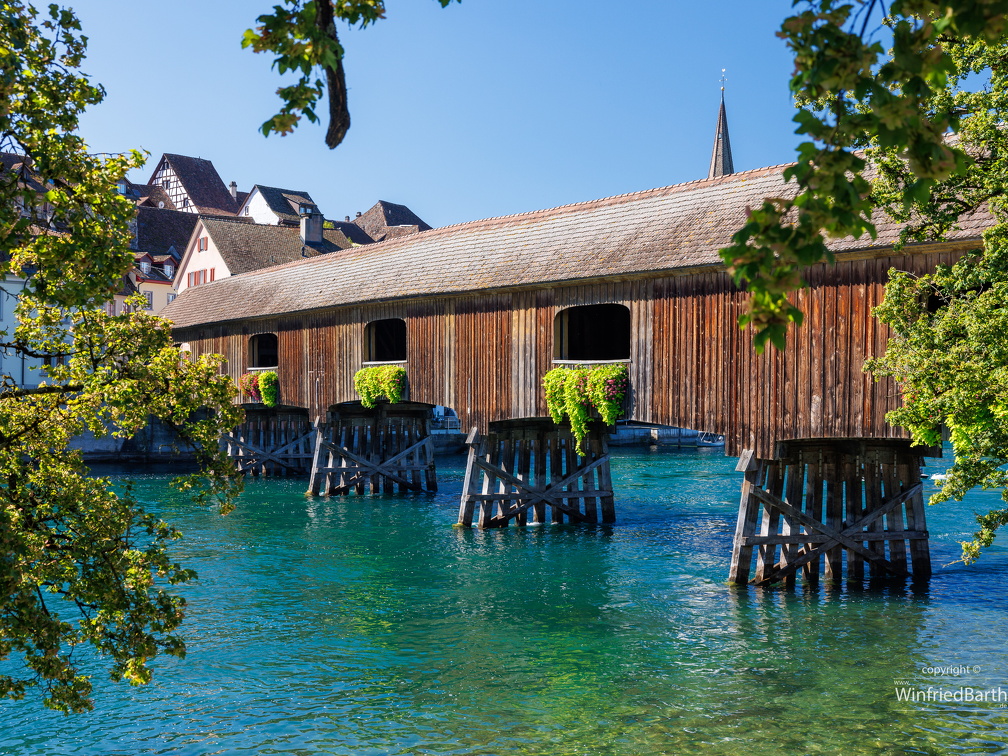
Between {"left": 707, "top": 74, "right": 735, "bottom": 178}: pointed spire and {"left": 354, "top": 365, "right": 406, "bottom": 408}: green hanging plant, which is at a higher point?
{"left": 707, "top": 74, "right": 735, "bottom": 178}: pointed spire

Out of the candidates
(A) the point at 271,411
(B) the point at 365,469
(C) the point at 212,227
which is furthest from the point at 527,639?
(C) the point at 212,227

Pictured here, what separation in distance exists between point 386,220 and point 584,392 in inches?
1968

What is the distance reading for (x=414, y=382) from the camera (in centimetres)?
2053

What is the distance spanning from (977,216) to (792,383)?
3.08 metres

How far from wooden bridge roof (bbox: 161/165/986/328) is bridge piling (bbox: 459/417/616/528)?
3251 mm

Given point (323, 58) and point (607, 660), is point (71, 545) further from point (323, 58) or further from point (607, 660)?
point (607, 660)

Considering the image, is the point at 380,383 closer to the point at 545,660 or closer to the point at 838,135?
the point at 545,660

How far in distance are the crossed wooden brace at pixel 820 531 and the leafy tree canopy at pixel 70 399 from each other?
9025 mm

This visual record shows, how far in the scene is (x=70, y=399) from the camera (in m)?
6.58

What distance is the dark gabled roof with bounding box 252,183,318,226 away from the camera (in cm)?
5625

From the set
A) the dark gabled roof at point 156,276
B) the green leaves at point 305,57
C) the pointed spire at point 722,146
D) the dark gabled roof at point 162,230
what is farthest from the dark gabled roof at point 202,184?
the green leaves at point 305,57

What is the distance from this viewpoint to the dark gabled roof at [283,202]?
56.2 m

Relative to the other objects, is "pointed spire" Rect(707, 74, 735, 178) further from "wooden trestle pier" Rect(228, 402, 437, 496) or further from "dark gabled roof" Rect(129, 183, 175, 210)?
"dark gabled roof" Rect(129, 183, 175, 210)

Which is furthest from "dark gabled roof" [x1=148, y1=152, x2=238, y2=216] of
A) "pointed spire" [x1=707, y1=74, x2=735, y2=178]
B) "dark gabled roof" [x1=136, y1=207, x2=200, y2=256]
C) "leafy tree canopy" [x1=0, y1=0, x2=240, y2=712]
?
"leafy tree canopy" [x1=0, y1=0, x2=240, y2=712]
